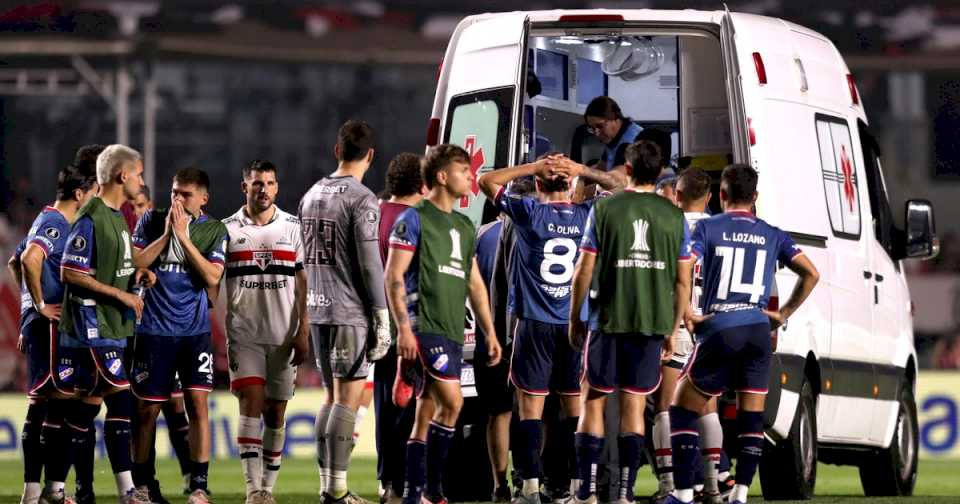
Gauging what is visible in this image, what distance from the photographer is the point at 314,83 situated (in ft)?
102

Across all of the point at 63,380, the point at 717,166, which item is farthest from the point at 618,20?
the point at 63,380

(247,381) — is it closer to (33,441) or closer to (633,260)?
(33,441)

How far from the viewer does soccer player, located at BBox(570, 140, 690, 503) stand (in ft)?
29.9

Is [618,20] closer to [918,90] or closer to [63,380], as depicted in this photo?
[63,380]

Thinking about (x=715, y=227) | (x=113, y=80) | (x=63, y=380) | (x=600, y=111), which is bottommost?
(x=63, y=380)

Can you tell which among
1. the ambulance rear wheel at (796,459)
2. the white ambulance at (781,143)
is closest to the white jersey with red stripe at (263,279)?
the white ambulance at (781,143)

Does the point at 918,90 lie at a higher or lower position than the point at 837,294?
higher

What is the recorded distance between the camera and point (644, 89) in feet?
43.3

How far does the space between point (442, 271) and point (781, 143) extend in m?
2.59

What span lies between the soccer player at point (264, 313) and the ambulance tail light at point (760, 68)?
262cm

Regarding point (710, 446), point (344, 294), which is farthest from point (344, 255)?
point (710, 446)

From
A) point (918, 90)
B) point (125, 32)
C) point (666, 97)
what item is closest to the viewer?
point (666, 97)

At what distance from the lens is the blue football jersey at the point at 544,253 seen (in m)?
9.88

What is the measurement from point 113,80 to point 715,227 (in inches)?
756
